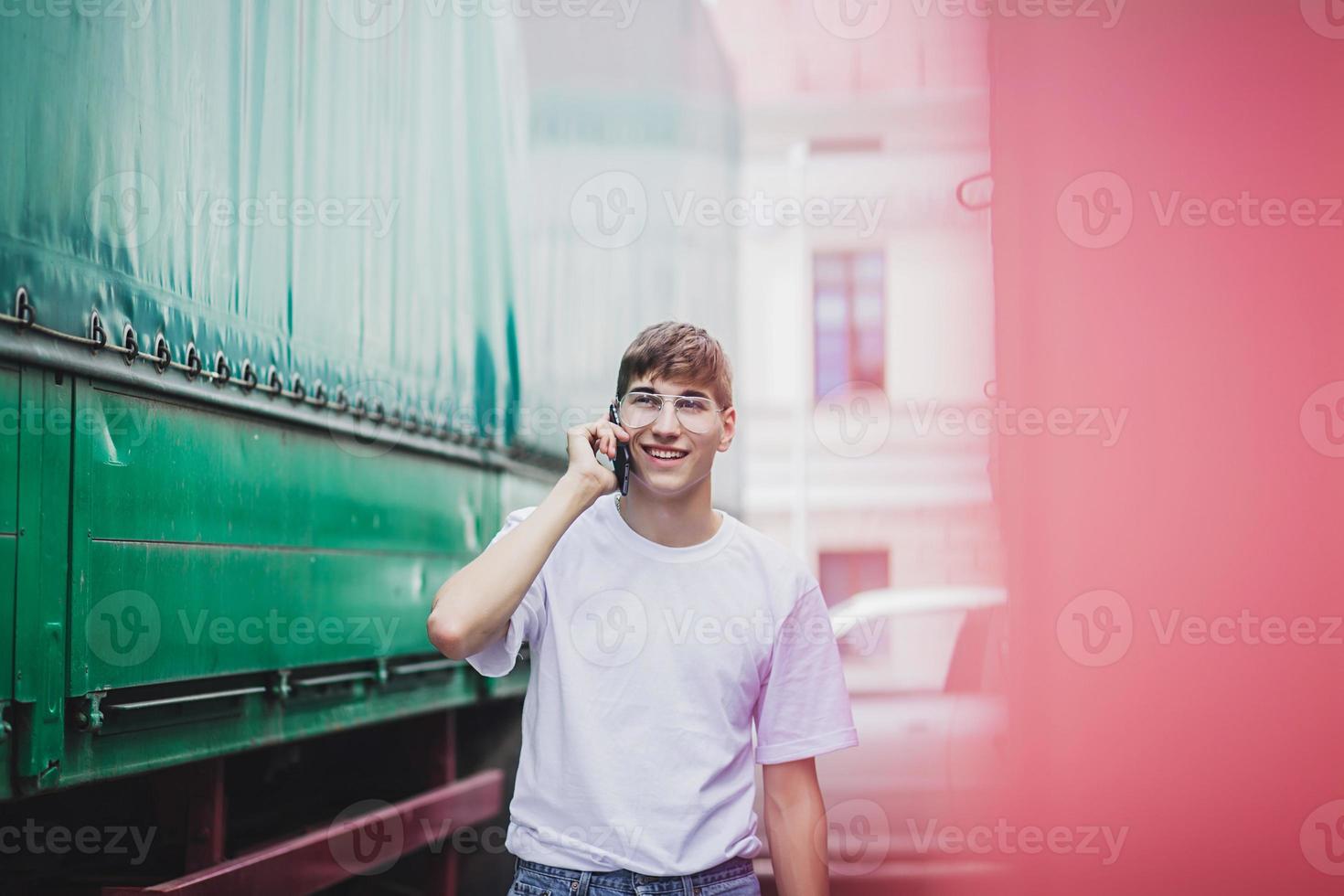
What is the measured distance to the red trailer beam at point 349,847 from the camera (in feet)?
11.1

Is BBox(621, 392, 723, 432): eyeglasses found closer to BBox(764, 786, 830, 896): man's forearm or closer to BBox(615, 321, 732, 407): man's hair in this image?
BBox(615, 321, 732, 407): man's hair

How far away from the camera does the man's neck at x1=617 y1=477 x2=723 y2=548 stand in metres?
2.57

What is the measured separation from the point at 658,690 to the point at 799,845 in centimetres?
40

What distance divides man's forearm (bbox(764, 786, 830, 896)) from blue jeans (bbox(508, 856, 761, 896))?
179mm

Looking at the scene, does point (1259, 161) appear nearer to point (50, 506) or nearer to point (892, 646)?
point (50, 506)

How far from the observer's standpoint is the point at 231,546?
3.31 metres

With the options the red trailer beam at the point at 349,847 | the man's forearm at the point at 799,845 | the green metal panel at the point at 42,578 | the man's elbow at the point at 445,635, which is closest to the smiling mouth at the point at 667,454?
the man's elbow at the point at 445,635

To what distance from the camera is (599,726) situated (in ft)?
7.89

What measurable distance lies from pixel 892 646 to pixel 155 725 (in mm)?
3093

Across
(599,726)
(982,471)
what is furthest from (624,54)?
(599,726)

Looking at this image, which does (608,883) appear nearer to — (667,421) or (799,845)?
(799,845)

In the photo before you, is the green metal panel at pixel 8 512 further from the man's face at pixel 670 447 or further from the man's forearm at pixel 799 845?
the man's forearm at pixel 799 845

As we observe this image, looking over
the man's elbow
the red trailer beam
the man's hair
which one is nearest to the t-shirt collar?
the man's hair

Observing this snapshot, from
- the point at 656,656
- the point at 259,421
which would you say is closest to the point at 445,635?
the point at 656,656
